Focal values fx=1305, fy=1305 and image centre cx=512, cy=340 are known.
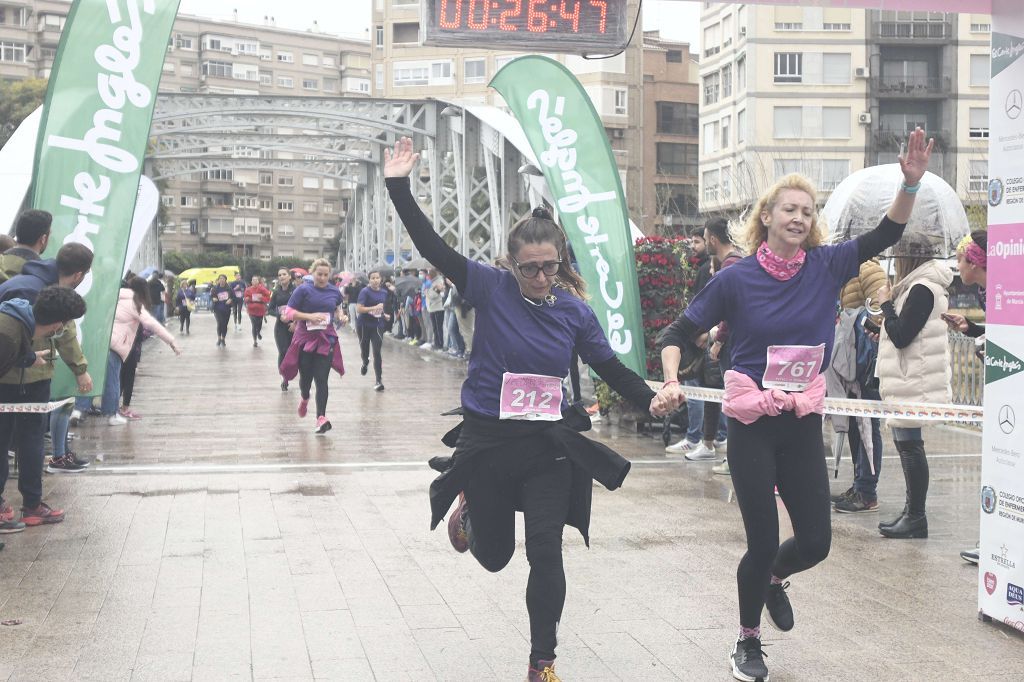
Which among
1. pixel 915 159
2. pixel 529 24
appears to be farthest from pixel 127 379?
pixel 915 159

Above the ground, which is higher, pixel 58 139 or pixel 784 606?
pixel 58 139

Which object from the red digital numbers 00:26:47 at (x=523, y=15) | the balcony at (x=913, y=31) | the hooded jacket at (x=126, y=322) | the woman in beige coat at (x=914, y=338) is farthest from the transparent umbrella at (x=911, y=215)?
the balcony at (x=913, y=31)

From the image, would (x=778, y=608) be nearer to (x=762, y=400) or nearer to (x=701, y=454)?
(x=762, y=400)

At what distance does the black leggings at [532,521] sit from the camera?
15.4 feet

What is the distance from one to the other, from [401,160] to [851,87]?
6562 centimetres

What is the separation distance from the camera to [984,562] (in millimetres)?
5965

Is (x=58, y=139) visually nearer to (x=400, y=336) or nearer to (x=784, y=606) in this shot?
(x=784, y=606)

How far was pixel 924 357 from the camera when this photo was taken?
300 inches

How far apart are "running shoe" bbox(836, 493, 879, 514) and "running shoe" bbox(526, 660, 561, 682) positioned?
476cm

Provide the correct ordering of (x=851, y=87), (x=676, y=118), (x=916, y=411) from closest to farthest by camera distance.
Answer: (x=916, y=411), (x=851, y=87), (x=676, y=118)

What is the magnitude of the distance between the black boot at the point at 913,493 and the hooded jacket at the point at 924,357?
0.90ft

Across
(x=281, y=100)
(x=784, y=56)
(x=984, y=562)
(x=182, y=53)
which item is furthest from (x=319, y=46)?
(x=984, y=562)

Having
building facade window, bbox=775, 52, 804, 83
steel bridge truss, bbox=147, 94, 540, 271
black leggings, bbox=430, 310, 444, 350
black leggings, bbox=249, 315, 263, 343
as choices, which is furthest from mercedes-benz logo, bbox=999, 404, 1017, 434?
building facade window, bbox=775, 52, 804, 83

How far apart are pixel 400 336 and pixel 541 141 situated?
76.2ft
